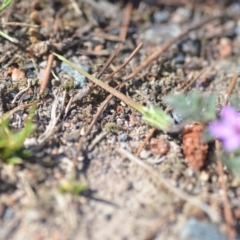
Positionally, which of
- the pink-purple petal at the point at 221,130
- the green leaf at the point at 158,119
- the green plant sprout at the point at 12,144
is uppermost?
the green plant sprout at the point at 12,144

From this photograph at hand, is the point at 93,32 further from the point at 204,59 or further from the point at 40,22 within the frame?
the point at 204,59

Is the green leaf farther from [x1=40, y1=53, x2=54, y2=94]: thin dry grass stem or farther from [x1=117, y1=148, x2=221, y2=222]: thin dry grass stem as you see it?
[x1=40, y1=53, x2=54, y2=94]: thin dry grass stem

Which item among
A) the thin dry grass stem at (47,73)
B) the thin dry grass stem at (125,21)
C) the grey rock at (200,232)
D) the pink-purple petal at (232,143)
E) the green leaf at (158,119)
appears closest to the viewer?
the grey rock at (200,232)

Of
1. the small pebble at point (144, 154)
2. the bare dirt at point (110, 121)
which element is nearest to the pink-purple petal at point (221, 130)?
the bare dirt at point (110, 121)

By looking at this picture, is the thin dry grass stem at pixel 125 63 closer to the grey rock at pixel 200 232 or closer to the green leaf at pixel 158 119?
the green leaf at pixel 158 119

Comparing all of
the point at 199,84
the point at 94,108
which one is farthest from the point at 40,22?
the point at 199,84
